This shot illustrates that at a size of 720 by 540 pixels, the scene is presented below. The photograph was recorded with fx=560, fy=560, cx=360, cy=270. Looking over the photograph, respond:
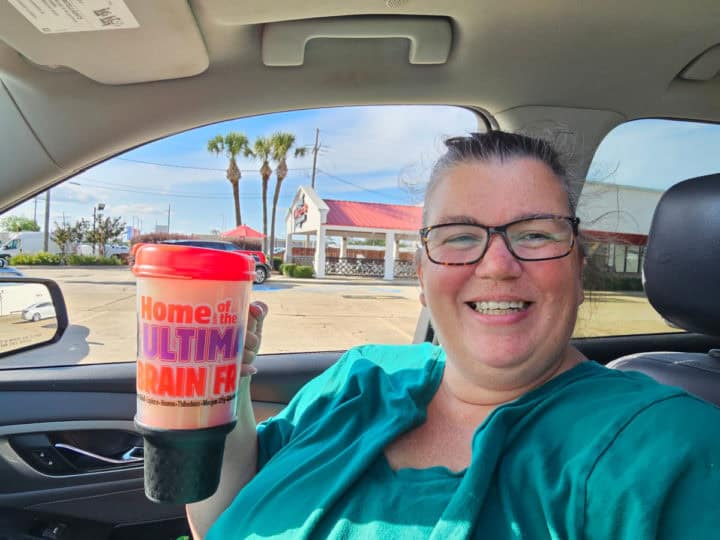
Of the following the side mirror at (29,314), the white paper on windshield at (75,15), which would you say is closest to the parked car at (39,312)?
the side mirror at (29,314)

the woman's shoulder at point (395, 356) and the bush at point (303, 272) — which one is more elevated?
the bush at point (303, 272)

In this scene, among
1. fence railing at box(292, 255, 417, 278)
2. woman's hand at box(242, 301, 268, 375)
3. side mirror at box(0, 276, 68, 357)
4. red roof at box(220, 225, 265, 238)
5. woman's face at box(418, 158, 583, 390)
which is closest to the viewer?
woman's hand at box(242, 301, 268, 375)

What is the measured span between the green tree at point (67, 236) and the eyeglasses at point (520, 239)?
1984 millimetres

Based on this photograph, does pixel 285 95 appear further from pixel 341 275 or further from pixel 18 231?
pixel 341 275

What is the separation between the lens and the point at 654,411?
3.30 ft

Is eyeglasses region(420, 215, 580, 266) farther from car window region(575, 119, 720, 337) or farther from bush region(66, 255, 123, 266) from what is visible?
bush region(66, 255, 123, 266)

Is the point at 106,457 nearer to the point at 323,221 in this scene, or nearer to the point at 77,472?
the point at 77,472

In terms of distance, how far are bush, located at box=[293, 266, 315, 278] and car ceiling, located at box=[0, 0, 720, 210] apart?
1.74 meters

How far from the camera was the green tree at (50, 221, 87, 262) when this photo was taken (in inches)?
102

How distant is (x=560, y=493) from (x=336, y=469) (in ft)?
1.59

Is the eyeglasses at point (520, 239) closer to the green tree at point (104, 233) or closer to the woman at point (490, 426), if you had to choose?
the woman at point (490, 426)

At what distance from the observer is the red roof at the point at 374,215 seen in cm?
174

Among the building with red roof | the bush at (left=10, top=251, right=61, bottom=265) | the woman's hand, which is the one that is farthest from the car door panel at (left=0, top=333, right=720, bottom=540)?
the building with red roof

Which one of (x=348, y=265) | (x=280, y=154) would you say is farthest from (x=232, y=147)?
(x=348, y=265)
